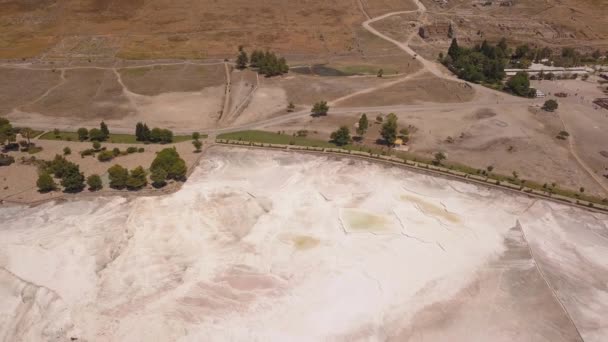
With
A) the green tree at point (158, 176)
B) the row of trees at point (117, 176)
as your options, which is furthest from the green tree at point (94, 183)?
the green tree at point (158, 176)

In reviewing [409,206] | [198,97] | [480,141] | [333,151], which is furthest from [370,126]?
[198,97]

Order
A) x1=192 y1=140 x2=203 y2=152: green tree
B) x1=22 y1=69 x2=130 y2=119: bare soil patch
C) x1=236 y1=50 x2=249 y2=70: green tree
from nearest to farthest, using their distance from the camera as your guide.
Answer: x1=192 y1=140 x2=203 y2=152: green tree → x1=22 y1=69 x2=130 y2=119: bare soil patch → x1=236 y1=50 x2=249 y2=70: green tree

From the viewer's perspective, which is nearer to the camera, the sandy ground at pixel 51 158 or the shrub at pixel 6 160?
the sandy ground at pixel 51 158

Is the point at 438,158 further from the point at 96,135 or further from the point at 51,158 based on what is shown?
the point at 51,158

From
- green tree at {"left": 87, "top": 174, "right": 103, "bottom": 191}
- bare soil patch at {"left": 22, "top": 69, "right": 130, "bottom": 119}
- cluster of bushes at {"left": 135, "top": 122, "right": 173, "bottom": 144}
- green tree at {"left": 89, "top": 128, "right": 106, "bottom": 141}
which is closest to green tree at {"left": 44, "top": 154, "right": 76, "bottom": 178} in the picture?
green tree at {"left": 87, "top": 174, "right": 103, "bottom": 191}

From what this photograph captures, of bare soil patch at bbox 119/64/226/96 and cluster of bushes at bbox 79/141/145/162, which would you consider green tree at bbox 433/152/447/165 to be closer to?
cluster of bushes at bbox 79/141/145/162

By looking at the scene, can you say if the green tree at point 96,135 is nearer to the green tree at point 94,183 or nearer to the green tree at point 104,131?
the green tree at point 104,131

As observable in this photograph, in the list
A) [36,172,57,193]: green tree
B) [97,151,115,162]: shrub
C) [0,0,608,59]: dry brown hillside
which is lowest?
[36,172,57,193]: green tree
